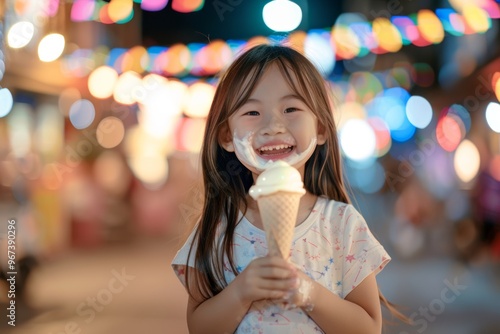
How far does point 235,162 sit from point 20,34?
24.9 feet

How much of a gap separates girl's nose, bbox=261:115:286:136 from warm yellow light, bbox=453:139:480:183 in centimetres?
1016

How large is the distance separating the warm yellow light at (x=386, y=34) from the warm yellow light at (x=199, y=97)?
15.2 ft

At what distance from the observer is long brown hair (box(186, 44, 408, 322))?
Result: 238 cm

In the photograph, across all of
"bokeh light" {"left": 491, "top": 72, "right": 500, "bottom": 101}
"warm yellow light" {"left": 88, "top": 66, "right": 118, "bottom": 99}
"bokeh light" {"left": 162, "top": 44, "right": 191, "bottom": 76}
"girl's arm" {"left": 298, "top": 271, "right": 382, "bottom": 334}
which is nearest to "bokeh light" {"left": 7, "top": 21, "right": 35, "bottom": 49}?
"bokeh light" {"left": 162, "top": 44, "right": 191, "bottom": 76}

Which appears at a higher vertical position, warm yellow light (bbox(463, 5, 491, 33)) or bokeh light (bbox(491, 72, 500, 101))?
warm yellow light (bbox(463, 5, 491, 33))

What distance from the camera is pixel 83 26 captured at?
15.2 meters

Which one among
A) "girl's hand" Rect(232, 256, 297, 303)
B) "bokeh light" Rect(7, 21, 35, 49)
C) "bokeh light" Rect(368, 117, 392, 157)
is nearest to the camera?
"girl's hand" Rect(232, 256, 297, 303)

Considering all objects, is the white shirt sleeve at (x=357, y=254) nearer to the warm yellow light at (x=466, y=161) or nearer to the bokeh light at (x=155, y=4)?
the bokeh light at (x=155, y=4)

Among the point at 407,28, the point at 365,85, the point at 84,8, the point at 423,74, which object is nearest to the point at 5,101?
the point at 84,8

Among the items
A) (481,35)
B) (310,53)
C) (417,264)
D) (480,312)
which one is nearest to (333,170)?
(310,53)

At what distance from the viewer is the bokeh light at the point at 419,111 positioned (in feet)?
87.2

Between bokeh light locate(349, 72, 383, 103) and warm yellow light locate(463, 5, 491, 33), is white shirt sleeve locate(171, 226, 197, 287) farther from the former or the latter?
bokeh light locate(349, 72, 383, 103)

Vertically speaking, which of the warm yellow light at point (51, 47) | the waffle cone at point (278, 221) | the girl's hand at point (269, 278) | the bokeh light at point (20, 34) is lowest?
the girl's hand at point (269, 278)

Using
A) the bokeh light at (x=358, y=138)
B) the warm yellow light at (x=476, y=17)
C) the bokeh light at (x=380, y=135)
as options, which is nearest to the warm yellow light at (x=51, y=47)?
the warm yellow light at (x=476, y=17)
